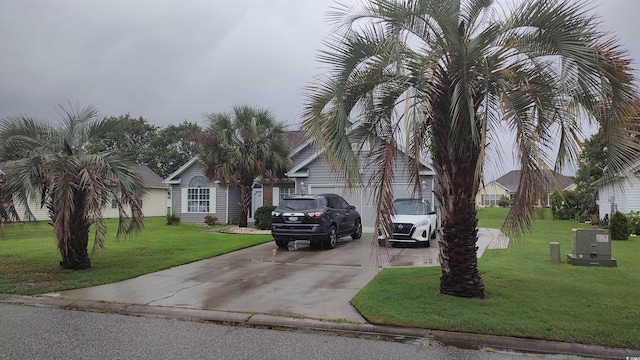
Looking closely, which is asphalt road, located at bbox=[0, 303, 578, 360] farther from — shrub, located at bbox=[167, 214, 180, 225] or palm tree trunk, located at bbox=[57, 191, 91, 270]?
shrub, located at bbox=[167, 214, 180, 225]

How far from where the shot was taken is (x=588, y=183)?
2983 centimetres

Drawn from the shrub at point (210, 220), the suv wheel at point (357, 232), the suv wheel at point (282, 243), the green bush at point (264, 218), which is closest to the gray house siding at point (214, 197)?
the shrub at point (210, 220)

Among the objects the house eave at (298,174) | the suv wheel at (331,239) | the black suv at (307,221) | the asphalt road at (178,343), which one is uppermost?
the house eave at (298,174)

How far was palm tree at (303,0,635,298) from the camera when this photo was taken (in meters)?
5.98

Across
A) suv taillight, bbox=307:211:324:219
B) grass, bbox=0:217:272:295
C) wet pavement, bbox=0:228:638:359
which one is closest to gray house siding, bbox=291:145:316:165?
grass, bbox=0:217:272:295

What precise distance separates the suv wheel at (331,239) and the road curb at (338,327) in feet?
24.2

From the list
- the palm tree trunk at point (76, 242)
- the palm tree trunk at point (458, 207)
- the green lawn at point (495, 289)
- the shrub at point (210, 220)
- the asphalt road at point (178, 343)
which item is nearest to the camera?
the asphalt road at point (178, 343)

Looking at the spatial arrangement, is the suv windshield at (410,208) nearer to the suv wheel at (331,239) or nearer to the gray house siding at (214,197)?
the suv wheel at (331,239)

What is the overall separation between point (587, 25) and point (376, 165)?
364 centimetres

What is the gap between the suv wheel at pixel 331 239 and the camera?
46.5 ft

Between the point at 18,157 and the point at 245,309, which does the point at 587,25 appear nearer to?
the point at 245,309

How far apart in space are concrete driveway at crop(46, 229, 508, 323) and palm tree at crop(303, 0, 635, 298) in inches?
46.6

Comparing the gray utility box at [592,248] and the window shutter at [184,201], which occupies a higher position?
the window shutter at [184,201]

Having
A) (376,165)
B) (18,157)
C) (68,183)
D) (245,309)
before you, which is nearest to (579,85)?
(376,165)
